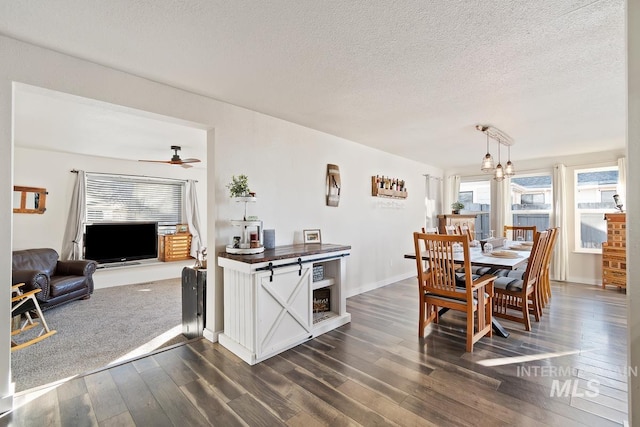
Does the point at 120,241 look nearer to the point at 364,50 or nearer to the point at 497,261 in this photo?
the point at 364,50

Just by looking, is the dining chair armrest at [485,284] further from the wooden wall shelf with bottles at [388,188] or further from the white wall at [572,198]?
the white wall at [572,198]

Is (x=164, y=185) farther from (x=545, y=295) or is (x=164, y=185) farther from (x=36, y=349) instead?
A: (x=545, y=295)

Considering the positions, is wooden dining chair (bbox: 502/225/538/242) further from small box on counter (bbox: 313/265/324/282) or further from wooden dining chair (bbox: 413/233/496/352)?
small box on counter (bbox: 313/265/324/282)

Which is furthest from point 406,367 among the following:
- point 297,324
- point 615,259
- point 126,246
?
point 126,246

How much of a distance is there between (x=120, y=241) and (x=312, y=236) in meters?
4.16

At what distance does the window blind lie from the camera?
5.28 meters

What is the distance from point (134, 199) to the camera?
5730 mm

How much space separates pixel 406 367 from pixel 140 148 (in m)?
4.88

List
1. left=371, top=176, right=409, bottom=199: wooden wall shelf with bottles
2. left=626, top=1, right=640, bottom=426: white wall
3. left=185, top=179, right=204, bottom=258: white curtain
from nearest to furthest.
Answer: left=626, top=1, right=640, bottom=426: white wall < left=371, top=176, right=409, bottom=199: wooden wall shelf with bottles < left=185, top=179, right=204, bottom=258: white curtain

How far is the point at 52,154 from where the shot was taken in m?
4.75

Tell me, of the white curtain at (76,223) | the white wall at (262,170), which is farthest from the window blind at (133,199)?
the white wall at (262,170)


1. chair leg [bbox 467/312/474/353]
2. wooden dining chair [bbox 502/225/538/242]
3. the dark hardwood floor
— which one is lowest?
the dark hardwood floor

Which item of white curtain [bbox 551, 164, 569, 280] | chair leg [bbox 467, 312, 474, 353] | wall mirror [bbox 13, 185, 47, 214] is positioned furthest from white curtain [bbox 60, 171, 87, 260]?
white curtain [bbox 551, 164, 569, 280]

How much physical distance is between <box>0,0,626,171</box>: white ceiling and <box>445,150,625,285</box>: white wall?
7.58ft
